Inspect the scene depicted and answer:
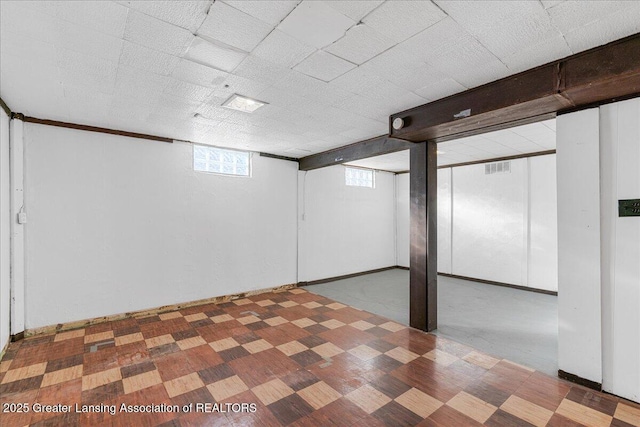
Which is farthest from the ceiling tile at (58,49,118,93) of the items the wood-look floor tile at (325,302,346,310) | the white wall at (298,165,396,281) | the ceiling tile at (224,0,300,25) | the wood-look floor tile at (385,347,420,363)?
the wood-look floor tile at (325,302,346,310)

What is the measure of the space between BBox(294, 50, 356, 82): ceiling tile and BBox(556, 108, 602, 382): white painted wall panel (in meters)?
2.19

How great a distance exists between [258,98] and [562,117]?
303 centimetres

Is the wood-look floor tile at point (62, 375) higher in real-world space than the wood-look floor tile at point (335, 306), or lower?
higher

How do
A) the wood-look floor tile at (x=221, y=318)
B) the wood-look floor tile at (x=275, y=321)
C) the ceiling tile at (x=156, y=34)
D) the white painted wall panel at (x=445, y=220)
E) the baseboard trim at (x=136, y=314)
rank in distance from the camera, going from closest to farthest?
the ceiling tile at (x=156, y=34), the baseboard trim at (x=136, y=314), the wood-look floor tile at (x=275, y=321), the wood-look floor tile at (x=221, y=318), the white painted wall panel at (x=445, y=220)

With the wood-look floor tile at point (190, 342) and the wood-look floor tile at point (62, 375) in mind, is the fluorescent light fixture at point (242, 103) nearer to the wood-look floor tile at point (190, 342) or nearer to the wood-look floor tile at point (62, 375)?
the wood-look floor tile at point (190, 342)

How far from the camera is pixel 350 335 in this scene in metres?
3.77

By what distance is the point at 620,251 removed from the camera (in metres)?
2.47

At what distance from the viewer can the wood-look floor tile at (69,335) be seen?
11.8ft

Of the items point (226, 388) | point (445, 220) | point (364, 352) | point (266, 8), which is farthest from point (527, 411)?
point (445, 220)

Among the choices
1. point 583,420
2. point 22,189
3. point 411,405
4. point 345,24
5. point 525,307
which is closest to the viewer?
point 345,24

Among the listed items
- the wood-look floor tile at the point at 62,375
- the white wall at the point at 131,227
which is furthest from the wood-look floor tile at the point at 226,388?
the white wall at the point at 131,227

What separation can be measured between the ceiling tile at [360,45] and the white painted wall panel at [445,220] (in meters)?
6.01

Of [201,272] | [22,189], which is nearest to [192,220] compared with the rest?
[201,272]

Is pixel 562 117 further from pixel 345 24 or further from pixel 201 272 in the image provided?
pixel 201 272
